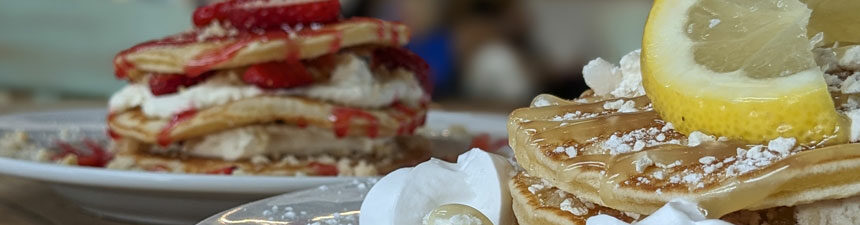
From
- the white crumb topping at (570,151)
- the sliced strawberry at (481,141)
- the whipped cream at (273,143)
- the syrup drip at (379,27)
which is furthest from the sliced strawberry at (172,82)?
the white crumb topping at (570,151)

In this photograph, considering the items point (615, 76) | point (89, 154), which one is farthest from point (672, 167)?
point (89, 154)

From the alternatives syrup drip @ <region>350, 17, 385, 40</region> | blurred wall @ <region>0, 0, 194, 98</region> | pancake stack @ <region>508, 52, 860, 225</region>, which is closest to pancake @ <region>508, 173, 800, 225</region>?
pancake stack @ <region>508, 52, 860, 225</region>

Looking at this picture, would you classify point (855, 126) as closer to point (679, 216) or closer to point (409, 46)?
point (679, 216)

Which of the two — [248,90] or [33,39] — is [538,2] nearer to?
[33,39]

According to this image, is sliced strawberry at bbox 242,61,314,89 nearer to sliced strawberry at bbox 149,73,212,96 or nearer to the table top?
sliced strawberry at bbox 149,73,212,96

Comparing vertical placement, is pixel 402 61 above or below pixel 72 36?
below

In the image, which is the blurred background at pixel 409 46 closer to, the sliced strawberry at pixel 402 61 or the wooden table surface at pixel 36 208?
the sliced strawberry at pixel 402 61
